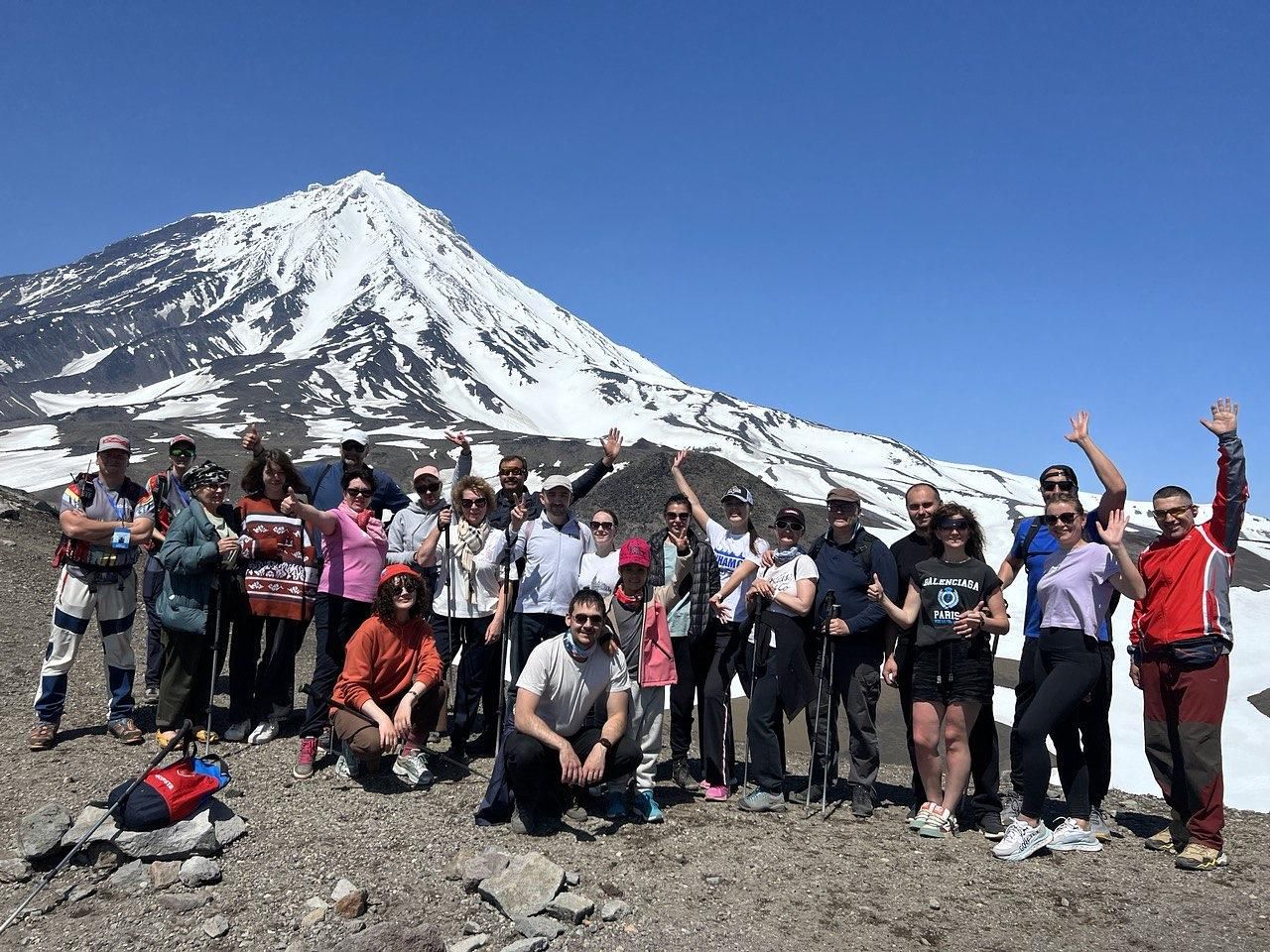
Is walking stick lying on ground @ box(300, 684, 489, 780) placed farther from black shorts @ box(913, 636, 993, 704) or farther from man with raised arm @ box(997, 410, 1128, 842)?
man with raised arm @ box(997, 410, 1128, 842)

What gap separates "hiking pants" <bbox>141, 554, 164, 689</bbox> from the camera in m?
7.54

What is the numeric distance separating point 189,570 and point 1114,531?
19.3 feet

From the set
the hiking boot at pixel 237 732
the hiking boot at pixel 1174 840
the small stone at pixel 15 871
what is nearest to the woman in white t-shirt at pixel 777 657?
the hiking boot at pixel 1174 840

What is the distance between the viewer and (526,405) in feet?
541

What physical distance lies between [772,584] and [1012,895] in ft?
7.33

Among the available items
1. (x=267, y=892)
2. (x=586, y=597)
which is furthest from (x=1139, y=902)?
(x=267, y=892)

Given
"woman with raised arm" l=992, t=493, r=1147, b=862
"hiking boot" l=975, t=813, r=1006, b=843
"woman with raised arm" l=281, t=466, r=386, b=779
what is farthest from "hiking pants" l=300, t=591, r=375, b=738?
"woman with raised arm" l=992, t=493, r=1147, b=862

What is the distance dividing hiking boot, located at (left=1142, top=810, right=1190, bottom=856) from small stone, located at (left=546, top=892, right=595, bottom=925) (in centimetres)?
357

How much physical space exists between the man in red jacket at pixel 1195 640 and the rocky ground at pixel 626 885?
1.12ft

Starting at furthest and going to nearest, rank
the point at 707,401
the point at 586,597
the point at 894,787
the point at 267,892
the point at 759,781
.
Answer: the point at 707,401, the point at 894,787, the point at 759,781, the point at 586,597, the point at 267,892

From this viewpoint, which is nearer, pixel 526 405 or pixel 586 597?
pixel 586 597

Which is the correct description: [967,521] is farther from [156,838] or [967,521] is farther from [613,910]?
[156,838]

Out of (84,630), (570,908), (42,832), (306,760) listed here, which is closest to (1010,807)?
(570,908)

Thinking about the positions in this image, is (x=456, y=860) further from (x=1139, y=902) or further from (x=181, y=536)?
(x=1139, y=902)
